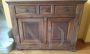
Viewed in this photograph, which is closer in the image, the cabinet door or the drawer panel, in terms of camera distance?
the drawer panel

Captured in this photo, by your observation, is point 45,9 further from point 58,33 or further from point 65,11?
point 58,33

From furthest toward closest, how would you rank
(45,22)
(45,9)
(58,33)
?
1. (58,33)
2. (45,22)
3. (45,9)

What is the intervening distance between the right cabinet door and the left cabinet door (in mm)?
133

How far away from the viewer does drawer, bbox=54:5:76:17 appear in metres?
1.72

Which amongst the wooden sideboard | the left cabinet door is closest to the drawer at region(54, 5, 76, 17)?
the wooden sideboard

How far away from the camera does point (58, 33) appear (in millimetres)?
1940

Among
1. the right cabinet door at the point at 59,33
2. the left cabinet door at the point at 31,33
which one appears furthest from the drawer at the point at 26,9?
the right cabinet door at the point at 59,33

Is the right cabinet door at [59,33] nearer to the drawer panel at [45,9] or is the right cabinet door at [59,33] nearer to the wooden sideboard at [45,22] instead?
the wooden sideboard at [45,22]

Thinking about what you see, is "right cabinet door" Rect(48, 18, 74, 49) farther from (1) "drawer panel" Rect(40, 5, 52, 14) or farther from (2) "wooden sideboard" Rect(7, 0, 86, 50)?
(1) "drawer panel" Rect(40, 5, 52, 14)

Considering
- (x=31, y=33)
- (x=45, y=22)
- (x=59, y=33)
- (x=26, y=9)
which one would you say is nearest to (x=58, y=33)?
(x=59, y=33)

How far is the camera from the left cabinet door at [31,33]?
185cm

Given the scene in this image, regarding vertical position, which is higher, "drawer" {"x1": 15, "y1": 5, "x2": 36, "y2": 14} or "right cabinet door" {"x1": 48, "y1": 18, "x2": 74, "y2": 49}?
"drawer" {"x1": 15, "y1": 5, "x2": 36, "y2": 14}

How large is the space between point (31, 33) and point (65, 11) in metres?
0.60

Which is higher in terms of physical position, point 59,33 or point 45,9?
point 45,9
